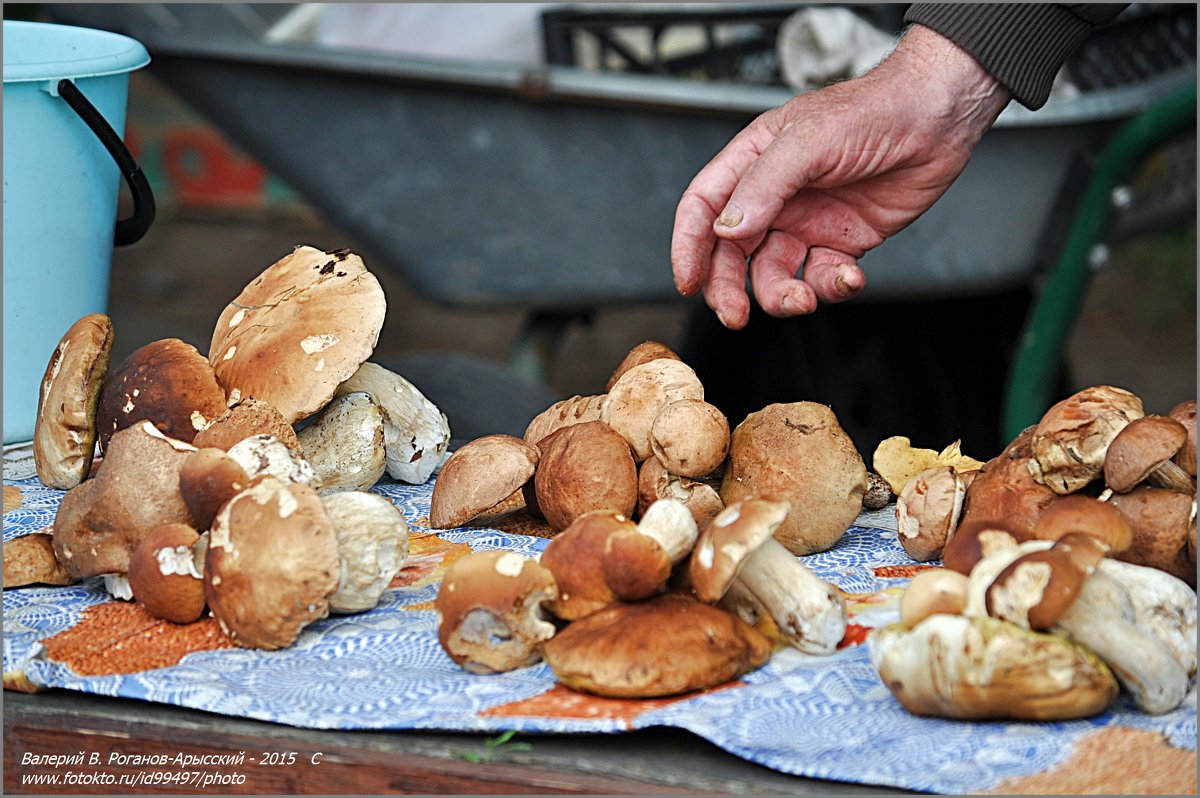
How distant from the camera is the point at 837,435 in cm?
104

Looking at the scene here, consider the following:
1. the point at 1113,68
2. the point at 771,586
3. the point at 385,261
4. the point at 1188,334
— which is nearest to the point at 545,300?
the point at 385,261

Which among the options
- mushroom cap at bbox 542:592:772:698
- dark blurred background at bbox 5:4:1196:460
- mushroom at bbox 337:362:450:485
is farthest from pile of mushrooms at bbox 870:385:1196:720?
dark blurred background at bbox 5:4:1196:460

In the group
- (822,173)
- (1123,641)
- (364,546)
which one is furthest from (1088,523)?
(822,173)

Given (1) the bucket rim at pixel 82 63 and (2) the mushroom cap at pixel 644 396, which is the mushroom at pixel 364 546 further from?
(1) the bucket rim at pixel 82 63

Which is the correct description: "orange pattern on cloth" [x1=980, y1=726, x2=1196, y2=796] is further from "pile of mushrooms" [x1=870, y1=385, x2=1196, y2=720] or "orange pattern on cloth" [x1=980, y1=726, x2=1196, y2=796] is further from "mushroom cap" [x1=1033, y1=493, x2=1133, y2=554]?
"mushroom cap" [x1=1033, y1=493, x2=1133, y2=554]

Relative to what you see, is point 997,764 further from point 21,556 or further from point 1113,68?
point 1113,68

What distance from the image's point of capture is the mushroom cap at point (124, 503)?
97cm

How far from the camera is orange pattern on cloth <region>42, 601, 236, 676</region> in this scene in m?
0.88

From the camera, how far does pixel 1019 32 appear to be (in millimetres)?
1356

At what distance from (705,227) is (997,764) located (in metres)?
0.79

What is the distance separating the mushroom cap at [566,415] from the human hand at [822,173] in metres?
0.22

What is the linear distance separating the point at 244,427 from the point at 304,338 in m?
0.14

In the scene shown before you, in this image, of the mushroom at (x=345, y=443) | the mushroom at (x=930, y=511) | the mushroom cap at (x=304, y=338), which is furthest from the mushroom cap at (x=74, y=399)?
the mushroom at (x=930, y=511)

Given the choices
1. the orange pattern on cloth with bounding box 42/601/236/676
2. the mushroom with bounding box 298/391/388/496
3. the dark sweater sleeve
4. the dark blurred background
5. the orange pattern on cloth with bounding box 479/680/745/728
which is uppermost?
the dark sweater sleeve
